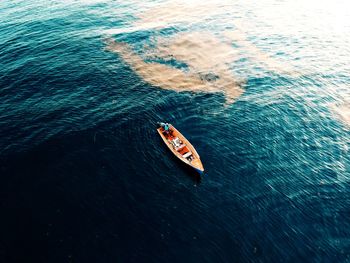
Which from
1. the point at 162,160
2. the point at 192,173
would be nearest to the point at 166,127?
the point at 162,160

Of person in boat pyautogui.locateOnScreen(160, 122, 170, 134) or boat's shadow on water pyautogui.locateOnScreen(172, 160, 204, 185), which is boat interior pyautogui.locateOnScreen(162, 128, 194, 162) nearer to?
person in boat pyautogui.locateOnScreen(160, 122, 170, 134)

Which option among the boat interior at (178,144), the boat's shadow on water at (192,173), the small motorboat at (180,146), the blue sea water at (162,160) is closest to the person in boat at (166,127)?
the small motorboat at (180,146)

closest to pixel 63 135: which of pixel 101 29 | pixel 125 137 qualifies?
pixel 125 137

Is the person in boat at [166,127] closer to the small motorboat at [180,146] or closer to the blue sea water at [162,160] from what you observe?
the small motorboat at [180,146]

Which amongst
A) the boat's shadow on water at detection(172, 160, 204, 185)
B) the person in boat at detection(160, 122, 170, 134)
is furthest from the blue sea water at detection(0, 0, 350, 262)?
the person in boat at detection(160, 122, 170, 134)

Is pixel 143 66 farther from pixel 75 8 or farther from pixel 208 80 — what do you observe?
pixel 75 8

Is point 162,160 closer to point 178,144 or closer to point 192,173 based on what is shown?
point 178,144
